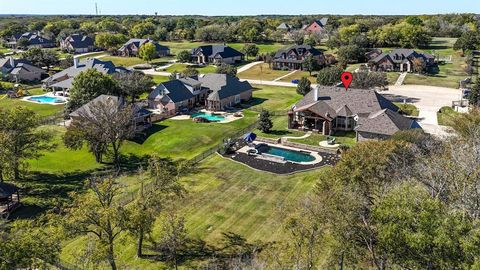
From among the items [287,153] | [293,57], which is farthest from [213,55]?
[287,153]

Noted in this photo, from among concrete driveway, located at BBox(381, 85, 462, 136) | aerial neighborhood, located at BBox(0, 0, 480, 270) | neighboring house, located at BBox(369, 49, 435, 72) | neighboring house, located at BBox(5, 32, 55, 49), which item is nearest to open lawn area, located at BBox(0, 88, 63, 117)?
aerial neighborhood, located at BBox(0, 0, 480, 270)

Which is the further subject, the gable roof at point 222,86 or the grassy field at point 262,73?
the grassy field at point 262,73

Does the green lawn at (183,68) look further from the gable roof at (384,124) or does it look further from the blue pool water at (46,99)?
the gable roof at (384,124)

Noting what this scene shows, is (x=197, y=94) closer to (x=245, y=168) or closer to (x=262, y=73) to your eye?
(x=245, y=168)

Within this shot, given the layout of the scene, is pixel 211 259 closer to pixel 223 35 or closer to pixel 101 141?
pixel 101 141

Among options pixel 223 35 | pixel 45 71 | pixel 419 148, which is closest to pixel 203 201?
pixel 419 148

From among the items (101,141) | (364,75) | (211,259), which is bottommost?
(211,259)

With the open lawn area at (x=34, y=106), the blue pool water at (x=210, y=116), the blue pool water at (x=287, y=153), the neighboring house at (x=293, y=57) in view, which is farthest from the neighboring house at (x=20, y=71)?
the blue pool water at (x=287, y=153)
